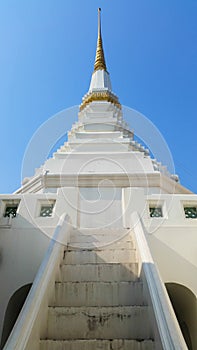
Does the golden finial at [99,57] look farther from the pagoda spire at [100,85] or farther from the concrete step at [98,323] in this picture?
the concrete step at [98,323]

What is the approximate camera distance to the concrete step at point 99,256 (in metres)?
4.60

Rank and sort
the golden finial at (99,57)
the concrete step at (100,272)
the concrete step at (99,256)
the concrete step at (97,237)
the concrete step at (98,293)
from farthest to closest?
the golden finial at (99,57) < the concrete step at (97,237) < the concrete step at (99,256) < the concrete step at (100,272) < the concrete step at (98,293)

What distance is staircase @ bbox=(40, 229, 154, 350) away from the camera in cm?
306

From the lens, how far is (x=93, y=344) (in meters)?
3.04

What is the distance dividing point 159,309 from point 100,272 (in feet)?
5.09

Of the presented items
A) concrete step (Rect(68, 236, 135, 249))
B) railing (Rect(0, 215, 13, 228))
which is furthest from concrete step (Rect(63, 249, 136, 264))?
railing (Rect(0, 215, 13, 228))

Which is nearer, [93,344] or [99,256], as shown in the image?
[93,344]

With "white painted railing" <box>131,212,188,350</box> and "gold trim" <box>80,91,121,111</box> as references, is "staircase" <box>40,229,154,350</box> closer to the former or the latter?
"white painted railing" <box>131,212,188,350</box>

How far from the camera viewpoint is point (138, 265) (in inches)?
164

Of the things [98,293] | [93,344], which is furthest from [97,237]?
[93,344]

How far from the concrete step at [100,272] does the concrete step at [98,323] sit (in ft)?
2.28

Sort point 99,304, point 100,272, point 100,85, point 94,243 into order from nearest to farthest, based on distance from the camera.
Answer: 1. point 99,304
2. point 100,272
3. point 94,243
4. point 100,85

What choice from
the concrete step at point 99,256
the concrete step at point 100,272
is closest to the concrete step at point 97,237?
the concrete step at point 99,256

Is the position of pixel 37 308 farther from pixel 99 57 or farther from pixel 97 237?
pixel 99 57
